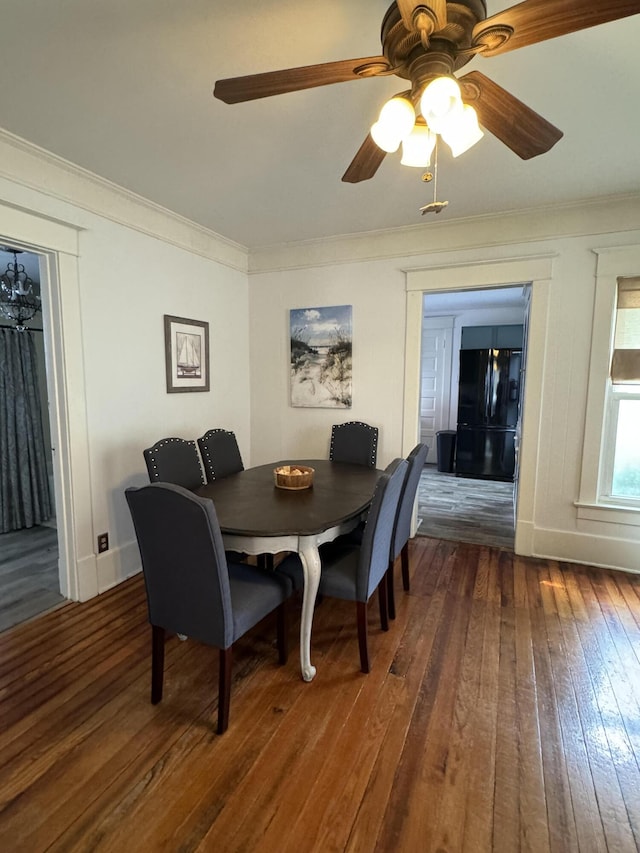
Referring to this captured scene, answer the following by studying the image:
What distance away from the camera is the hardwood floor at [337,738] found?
1.30 m

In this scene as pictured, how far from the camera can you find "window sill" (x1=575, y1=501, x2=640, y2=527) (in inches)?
116

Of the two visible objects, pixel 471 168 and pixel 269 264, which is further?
pixel 269 264

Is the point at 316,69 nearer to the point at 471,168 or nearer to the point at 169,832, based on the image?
the point at 471,168

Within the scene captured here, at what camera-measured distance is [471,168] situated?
7.75 feet

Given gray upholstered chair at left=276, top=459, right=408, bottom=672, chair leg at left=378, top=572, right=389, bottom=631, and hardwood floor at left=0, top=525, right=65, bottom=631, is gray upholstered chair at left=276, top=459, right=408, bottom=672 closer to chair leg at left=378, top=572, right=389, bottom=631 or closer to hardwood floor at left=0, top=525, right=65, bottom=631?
chair leg at left=378, top=572, right=389, bottom=631

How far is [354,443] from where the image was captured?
11.5 ft

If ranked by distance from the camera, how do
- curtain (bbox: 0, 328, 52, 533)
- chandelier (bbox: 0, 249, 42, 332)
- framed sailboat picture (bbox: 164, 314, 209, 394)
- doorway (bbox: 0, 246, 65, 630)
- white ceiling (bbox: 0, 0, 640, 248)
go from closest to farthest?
white ceiling (bbox: 0, 0, 640, 248) → framed sailboat picture (bbox: 164, 314, 209, 394) → chandelier (bbox: 0, 249, 42, 332) → doorway (bbox: 0, 246, 65, 630) → curtain (bbox: 0, 328, 52, 533)

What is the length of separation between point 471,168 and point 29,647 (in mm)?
3487

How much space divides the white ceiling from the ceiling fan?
0.29 metres

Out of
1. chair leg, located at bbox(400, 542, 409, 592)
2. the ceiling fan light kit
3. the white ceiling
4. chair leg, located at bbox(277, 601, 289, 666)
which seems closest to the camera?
the ceiling fan light kit

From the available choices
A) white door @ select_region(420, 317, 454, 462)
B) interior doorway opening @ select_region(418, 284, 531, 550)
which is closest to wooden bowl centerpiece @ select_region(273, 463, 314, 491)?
interior doorway opening @ select_region(418, 284, 531, 550)

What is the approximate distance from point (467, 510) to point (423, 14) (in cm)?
404

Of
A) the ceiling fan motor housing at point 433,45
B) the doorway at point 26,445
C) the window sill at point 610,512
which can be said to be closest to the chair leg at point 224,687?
the ceiling fan motor housing at point 433,45

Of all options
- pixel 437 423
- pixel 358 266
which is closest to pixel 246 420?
pixel 358 266
